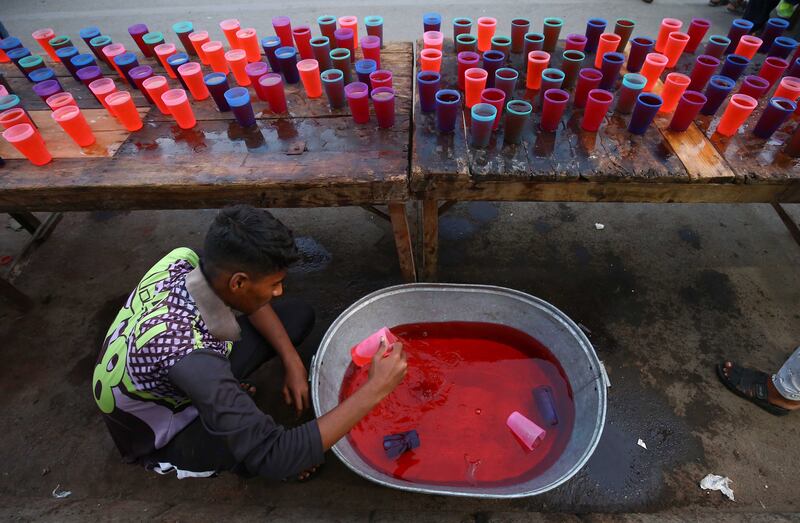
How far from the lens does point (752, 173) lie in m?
1.66

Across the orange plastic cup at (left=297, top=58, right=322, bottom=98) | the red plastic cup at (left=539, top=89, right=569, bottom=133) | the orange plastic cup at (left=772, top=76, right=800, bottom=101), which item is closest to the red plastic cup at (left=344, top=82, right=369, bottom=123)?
the orange plastic cup at (left=297, top=58, right=322, bottom=98)

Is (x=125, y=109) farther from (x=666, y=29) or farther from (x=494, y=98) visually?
(x=666, y=29)

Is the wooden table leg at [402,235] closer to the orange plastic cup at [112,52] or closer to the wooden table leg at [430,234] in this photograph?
the wooden table leg at [430,234]

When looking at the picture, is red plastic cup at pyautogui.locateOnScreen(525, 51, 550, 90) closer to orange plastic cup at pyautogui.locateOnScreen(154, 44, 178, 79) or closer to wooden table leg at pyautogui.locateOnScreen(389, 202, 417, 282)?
wooden table leg at pyautogui.locateOnScreen(389, 202, 417, 282)

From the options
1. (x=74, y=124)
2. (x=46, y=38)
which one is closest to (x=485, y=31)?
(x=74, y=124)

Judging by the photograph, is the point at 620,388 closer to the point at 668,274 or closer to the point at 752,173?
the point at 668,274

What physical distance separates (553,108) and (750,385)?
5.52 feet

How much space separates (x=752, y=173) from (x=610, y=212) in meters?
1.51

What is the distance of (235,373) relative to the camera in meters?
1.85

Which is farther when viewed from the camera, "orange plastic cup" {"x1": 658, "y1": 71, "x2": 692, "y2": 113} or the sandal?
the sandal

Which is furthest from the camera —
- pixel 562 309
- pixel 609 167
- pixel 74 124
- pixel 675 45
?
pixel 562 309

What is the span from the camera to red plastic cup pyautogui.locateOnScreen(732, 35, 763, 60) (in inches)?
89.1

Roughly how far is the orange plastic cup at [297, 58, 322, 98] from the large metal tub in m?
1.07

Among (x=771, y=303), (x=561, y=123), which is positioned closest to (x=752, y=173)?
(x=561, y=123)
